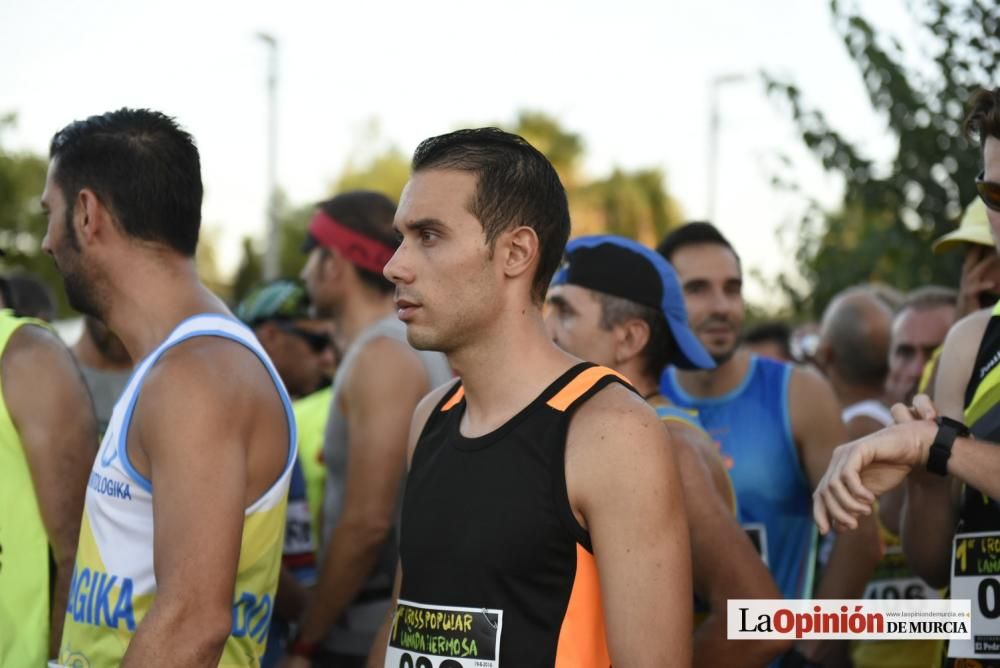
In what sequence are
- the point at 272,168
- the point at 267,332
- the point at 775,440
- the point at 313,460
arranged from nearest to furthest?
the point at 775,440
the point at 313,460
the point at 267,332
the point at 272,168

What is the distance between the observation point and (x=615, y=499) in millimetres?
2324

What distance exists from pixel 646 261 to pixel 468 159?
127cm

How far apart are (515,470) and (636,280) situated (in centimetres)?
142

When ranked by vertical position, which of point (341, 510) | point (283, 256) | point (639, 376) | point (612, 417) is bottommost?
point (341, 510)

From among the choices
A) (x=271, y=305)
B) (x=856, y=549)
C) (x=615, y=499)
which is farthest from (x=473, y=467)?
(x=271, y=305)

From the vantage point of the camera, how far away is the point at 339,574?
4.24m

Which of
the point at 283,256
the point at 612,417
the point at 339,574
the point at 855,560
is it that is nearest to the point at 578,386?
the point at 612,417

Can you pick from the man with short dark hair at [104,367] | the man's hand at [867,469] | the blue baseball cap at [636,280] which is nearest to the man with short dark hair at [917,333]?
the blue baseball cap at [636,280]

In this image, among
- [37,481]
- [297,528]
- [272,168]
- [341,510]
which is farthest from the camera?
[272,168]

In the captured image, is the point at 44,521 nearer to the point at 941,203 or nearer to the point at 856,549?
the point at 856,549

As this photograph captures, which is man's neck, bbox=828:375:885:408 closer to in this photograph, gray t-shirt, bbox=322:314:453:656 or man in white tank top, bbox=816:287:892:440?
man in white tank top, bbox=816:287:892:440

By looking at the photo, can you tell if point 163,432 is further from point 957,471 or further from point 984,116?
point 984,116

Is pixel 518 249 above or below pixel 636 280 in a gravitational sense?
below

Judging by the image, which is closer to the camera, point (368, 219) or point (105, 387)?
point (368, 219)
